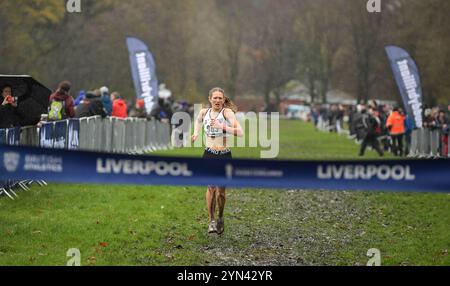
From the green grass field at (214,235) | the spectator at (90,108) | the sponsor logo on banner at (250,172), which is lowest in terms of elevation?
the green grass field at (214,235)

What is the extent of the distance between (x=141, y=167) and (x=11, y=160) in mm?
1219

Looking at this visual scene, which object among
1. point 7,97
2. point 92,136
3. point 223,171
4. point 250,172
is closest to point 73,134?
point 92,136

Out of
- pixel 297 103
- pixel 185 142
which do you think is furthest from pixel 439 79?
pixel 297 103

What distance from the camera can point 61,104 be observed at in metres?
20.4

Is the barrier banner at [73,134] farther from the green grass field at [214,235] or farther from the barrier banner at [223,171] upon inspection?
the barrier banner at [223,171]

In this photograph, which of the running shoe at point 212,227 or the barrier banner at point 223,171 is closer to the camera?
→ the barrier banner at point 223,171

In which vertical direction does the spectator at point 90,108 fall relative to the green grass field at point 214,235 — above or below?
above

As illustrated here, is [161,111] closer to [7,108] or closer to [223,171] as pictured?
[7,108]

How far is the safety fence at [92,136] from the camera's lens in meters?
16.4

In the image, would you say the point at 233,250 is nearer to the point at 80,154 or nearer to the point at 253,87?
the point at 80,154

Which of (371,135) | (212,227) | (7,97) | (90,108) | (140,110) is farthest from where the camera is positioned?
(140,110)

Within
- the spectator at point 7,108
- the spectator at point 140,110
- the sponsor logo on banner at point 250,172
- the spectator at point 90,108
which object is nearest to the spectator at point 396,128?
the spectator at point 140,110

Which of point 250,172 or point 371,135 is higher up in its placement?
point 371,135
